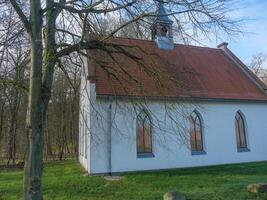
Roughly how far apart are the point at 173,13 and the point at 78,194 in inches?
281

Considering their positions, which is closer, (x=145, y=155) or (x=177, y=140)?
(x=145, y=155)

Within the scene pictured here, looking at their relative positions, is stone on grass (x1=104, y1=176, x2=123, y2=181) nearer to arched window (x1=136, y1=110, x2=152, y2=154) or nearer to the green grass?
the green grass

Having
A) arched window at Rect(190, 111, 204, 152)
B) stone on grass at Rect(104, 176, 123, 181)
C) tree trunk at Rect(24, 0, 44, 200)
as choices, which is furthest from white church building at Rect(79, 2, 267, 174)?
tree trunk at Rect(24, 0, 44, 200)

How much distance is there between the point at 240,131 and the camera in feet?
68.4

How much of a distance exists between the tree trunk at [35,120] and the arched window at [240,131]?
15431 millimetres

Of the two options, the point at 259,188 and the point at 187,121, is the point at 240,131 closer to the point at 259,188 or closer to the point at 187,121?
the point at 187,121

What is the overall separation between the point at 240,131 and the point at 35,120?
16.0m

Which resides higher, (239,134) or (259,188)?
(239,134)

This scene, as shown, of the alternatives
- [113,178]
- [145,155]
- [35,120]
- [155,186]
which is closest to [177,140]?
[145,155]

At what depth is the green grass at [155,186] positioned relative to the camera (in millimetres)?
10719

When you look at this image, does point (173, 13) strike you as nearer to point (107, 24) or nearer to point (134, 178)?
point (107, 24)

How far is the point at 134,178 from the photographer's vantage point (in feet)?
47.3

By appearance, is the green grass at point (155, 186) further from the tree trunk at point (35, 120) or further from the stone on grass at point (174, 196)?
the tree trunk at point (35, 120)

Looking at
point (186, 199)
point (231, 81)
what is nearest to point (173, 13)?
point (186, 199)
